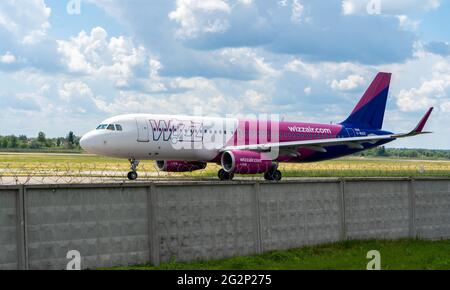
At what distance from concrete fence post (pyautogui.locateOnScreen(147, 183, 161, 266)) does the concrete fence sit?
2cm

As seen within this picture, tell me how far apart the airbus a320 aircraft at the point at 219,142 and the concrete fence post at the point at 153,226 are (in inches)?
772

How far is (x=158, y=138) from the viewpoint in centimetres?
3544

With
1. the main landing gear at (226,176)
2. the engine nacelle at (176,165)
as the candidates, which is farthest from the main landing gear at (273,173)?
the engine nacelle at (176,165)

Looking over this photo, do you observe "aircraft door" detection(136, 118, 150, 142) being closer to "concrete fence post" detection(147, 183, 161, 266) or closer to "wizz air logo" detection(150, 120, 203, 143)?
"wizz air logo" detection(150, 120, 203, 143)

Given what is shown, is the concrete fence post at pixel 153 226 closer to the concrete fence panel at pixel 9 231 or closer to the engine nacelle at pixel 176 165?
the concrete fence panel at pixel 9 231

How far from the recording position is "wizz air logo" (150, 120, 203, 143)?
117ft

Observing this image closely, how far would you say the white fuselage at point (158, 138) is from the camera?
1356 inches

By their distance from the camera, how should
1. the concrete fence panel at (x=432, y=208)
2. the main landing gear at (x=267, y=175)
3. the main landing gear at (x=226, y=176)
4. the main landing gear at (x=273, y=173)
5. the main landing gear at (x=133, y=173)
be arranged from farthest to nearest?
the main landing gear at (x=273, y=173)
the main landing gear at (x=267, y=175)
the main landing gear at (x=226, y=176)
the main landing gear at (x=133, y=173)
the concrete fence panel at (x=432, y=208)

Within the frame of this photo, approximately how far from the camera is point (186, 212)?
15055mm

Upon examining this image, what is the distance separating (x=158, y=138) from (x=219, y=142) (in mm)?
4126

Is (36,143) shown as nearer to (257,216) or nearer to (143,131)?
(143,131)

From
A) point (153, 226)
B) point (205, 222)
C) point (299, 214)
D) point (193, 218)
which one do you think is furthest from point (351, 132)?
point (153, 226)
